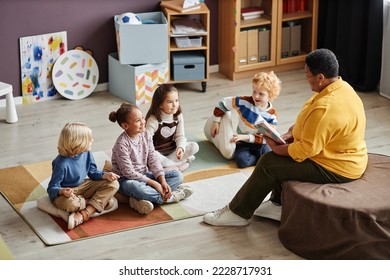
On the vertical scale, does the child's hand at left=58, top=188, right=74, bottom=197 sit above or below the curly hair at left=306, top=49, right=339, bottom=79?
below

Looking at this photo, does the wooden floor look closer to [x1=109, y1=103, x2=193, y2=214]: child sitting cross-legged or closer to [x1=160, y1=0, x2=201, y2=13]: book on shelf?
[x1=109, y1=103, x2=193, y2=214]: child sitting cross-legged

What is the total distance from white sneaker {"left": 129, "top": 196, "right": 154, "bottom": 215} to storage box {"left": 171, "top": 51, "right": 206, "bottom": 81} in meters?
1.76

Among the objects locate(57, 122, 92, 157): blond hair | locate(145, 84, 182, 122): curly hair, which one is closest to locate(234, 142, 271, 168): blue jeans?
locate(145, 84, 182, 122): curly hair

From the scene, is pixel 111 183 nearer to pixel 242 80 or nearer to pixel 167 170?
pixel 167 170

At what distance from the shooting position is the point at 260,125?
3.74m

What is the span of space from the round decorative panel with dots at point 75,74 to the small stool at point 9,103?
44 centimetres

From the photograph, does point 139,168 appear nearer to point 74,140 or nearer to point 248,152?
point 74,140

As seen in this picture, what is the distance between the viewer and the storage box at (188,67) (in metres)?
5.53

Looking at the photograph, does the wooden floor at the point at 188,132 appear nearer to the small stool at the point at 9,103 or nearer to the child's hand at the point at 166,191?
the small stool at the point at 9,103

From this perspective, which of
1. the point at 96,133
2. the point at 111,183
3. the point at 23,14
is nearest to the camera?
the point at 111,183

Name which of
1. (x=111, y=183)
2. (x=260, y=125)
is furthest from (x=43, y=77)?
(x=260, y=125)

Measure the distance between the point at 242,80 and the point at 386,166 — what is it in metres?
2.21

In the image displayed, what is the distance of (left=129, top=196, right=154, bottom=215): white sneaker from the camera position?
3.89m

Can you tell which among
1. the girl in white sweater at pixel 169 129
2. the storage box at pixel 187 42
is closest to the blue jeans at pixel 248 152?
the girl in white sweater at pixel 169 129
